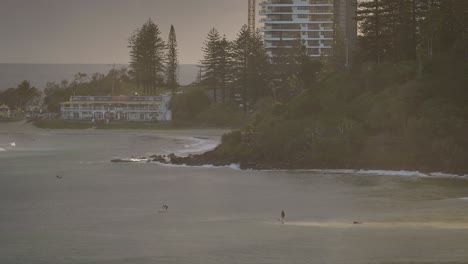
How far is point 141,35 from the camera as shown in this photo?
14188 centimetres

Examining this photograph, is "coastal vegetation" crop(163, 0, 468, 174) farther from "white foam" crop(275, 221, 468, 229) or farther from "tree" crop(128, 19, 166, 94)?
"tree" crop(128, 19, 166, 94)

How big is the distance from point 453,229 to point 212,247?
10.2 m

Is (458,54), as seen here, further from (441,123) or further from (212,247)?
(212,247)

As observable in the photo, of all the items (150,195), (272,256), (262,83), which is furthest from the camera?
(262,83)

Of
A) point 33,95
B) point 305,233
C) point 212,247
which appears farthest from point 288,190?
point 33,95

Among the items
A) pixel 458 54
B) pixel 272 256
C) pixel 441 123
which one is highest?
pixel 458 54

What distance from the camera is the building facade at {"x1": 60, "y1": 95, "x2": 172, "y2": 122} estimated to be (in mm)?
129625

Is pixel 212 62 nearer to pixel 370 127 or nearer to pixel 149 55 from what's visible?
pixel 149 55

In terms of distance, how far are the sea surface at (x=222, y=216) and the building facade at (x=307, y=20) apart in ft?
208

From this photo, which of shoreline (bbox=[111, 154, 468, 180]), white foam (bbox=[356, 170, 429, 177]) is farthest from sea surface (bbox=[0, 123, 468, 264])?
shoreline (bbox=[111, 154, 468, 180])

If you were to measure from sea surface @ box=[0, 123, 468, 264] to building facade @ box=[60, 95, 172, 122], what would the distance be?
52801 mm

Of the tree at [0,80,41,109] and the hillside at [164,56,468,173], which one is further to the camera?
the tree at [0,80,41,109]

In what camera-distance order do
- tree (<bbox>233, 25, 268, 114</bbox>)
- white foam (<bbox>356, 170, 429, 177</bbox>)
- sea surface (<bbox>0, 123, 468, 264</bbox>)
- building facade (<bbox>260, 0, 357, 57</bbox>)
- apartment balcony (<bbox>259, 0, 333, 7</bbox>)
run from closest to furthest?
sea surface (<bbox>0, 123, 468, 264</bbox>), white foam (<bbox>356, 170, 429, 177</bbox>), tree (<bbox>233, 25, 268, 114</bbox>), building facade (<bbox>260, 0, 357, 57</bbox>), apartment balcony (<bbox>259, 0, 333, 7</bbox>)

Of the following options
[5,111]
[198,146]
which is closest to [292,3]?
[5,111]
